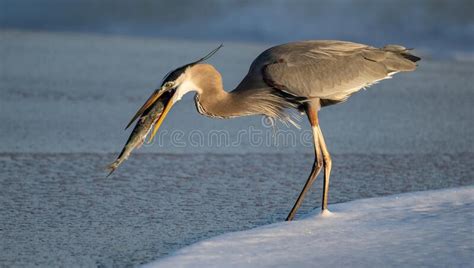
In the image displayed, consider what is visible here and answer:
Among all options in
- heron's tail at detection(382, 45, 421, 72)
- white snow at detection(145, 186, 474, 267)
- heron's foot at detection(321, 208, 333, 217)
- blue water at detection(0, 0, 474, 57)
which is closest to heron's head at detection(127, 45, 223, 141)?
white snow at detection(145, 186, 474, 267)

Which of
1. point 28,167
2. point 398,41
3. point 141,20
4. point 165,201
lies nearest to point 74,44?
point 141,20

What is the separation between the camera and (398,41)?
12.1 m

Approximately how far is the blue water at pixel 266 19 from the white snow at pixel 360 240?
6.76 metres

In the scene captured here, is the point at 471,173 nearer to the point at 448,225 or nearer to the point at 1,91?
the point at 448,225

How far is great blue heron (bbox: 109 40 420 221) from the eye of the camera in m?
5.22

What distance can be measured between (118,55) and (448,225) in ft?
20.7

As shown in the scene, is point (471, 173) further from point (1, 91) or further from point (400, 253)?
point (1, 91)

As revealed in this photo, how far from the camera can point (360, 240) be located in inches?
180


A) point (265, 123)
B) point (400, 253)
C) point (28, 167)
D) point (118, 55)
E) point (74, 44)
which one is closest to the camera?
point (400, 253)

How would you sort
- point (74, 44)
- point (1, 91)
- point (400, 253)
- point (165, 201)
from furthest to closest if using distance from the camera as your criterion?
point (74, 44), point (1, 91), point (165, 201), point (400, 253)

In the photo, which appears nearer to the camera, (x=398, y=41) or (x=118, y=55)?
(x=118, y=55)

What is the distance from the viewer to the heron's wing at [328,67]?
5.45 metres

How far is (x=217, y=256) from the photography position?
4348 millimetres

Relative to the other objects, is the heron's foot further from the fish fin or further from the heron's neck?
the fish fin
